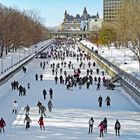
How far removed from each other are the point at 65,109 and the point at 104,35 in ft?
217

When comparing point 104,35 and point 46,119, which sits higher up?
point 104,35

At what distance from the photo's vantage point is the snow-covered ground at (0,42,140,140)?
19.2 meters

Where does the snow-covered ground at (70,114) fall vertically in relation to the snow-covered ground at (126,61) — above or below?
below

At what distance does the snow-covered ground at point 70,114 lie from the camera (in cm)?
1922

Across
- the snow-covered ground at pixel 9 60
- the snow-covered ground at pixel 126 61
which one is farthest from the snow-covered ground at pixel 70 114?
the snow-covered ground at pixel 9 60

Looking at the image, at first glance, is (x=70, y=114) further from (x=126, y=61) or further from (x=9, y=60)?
(x=9, y=60)

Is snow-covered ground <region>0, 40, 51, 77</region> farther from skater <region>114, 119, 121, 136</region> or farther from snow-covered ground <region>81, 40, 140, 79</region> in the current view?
skater <region>114, 119, 121, 136</region>

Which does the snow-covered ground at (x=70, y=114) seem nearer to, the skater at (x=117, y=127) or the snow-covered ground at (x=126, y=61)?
the skater at (x=117, y=127)

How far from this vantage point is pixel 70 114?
78.7ft

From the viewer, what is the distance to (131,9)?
177 feet

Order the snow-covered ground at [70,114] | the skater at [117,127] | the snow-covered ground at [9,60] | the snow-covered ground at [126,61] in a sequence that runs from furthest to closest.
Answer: the snow-covered ground at [9,60] < the snow-covered ground at [126,61] < the snow-covered ground at [70,114] < the skater at [117,127]

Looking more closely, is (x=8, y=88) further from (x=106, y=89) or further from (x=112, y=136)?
(x=112, y=136)

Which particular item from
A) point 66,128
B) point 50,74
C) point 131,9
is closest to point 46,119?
point 66,128

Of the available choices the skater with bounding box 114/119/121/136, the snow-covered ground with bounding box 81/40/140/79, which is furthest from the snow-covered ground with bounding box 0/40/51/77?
the skater with bounding box 114/119/121/136
